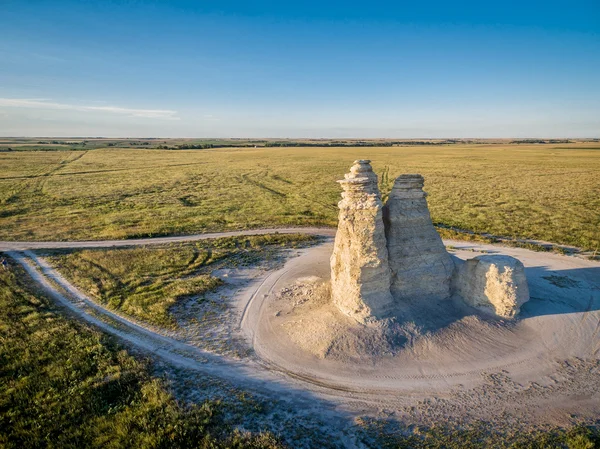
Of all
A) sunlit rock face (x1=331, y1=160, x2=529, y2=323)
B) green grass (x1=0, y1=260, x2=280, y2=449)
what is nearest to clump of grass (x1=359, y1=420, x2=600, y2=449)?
green grass (x1=0, y1=260, x2=280, y2=449)

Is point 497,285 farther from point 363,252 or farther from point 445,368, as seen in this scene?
point 363,252

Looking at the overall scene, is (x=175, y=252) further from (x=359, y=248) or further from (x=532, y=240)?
(x=532, y=240)

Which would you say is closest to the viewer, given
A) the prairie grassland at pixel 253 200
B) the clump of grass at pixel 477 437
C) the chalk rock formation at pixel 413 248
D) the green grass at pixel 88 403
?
the clump of grass at pixel 477 437

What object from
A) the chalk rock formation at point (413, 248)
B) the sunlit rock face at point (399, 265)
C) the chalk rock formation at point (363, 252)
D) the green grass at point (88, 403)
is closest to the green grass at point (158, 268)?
Result: the green grass at point (88, 403)

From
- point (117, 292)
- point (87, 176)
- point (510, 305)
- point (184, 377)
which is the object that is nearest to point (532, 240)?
point (510, 305)

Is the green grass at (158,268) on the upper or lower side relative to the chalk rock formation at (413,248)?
lower

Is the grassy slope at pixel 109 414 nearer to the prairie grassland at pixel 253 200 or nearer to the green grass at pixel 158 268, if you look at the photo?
the green grass at pixel 158 268

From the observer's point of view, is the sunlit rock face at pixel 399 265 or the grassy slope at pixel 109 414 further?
the sunlit rock face at pixel 399 265

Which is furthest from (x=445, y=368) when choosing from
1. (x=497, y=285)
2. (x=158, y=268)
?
(x=158, y=268)
